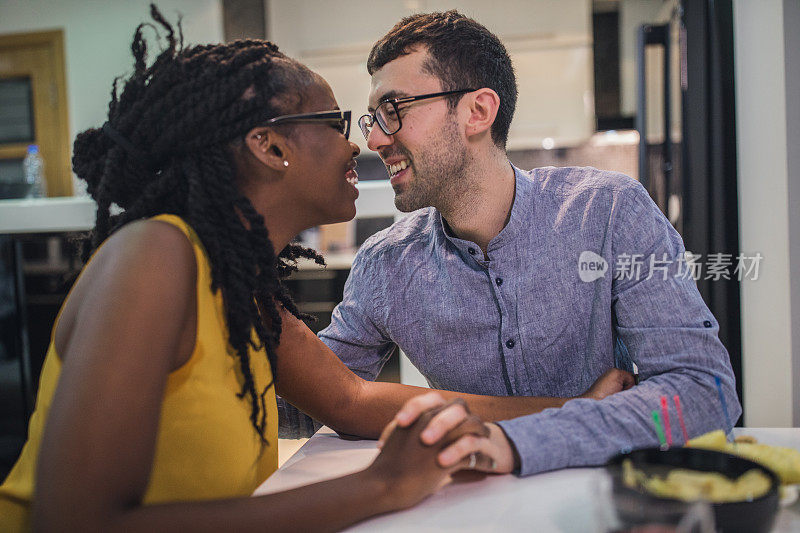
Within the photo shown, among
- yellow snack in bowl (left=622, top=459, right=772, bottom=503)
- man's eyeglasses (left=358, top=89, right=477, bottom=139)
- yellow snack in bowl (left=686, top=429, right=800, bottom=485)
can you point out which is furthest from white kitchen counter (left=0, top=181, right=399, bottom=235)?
yellow snack in bowl (left=622, top=459, right=772, bottom=503)

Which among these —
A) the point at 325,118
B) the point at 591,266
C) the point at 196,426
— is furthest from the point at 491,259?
the point at 196,426

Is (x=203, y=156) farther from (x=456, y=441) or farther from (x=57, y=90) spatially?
(x=57, y=90)

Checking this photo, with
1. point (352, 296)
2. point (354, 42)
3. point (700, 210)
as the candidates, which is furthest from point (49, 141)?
point (700, 210)

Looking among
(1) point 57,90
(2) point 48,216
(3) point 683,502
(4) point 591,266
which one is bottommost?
(3) point 683,502

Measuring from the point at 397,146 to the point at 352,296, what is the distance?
0.34m

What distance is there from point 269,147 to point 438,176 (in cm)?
49

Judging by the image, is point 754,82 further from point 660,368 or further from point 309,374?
point 309,374

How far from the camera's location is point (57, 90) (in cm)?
462

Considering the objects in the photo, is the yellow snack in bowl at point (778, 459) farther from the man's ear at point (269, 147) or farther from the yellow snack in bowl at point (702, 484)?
the man's ear at point (269, 147)

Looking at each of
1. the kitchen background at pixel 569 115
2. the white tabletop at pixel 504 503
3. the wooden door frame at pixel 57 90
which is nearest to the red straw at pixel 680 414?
the white tabletop at pixel 504 503

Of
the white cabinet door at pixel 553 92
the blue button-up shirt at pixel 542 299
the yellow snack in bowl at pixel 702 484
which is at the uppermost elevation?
the white cabinet door at pixel 553 92

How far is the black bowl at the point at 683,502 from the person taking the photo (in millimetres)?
517

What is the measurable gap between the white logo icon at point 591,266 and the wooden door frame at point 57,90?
4162mm

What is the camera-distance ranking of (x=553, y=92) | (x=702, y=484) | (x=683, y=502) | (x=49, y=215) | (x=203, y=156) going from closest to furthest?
(x=683, y=502) < (x=702, y=484) < (x=203, y=156) < (x=49, y=215) < (x=553, y=92)
